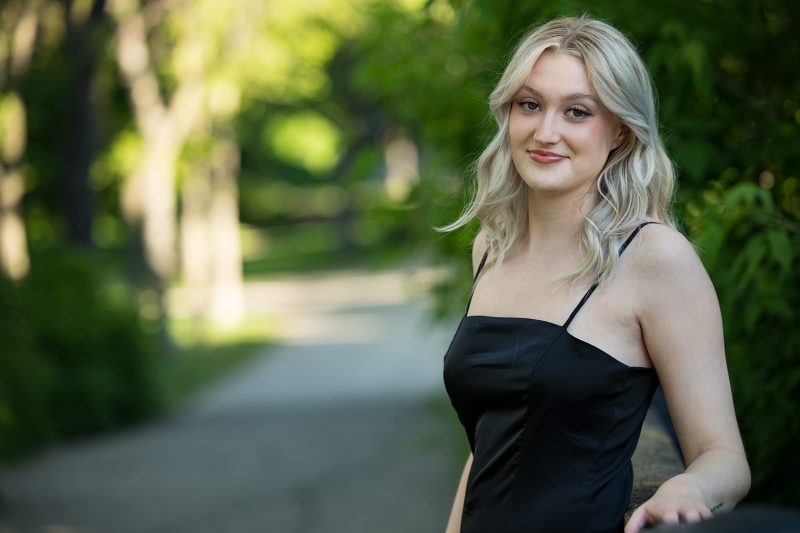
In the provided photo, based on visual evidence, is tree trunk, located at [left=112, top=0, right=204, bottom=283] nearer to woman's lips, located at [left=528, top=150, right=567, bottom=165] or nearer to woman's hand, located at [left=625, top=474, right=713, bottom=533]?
woman's lips, located at [left=528, top=150, right=567, bottom=165]

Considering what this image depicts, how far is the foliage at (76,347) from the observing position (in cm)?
1275

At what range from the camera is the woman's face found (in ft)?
7.77

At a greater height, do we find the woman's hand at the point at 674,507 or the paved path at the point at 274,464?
the woman's hand at the point at 674,507

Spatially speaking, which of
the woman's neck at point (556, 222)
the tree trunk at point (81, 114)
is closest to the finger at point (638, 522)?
the woman's neck at point (556, 222)

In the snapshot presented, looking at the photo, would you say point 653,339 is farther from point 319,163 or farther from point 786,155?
point 319,163

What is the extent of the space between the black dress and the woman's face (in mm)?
191

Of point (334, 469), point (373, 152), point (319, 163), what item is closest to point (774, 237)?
point (373, 152)

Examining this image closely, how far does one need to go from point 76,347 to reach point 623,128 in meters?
12.7

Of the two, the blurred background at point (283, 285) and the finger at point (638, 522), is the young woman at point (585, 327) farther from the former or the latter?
the blurred background at point (283, 285)

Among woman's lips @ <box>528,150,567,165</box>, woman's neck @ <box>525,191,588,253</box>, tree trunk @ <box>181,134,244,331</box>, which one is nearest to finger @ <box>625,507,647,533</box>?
woman's neck @ <box>525,191,588,253</box>

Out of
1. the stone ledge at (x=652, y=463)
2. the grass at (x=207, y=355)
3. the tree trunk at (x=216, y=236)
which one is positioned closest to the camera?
the stone ledge at (x=652, y=463)

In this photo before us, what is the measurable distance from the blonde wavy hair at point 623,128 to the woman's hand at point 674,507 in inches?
16.2

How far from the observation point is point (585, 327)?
2260mm

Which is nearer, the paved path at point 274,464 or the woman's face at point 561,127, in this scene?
the woman's face at point 561,127
